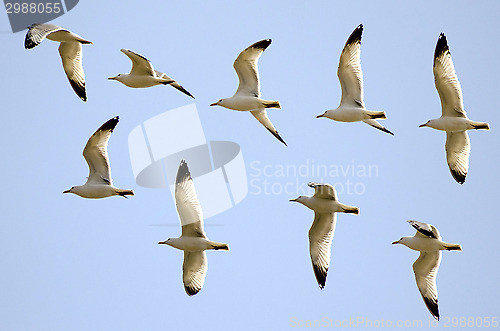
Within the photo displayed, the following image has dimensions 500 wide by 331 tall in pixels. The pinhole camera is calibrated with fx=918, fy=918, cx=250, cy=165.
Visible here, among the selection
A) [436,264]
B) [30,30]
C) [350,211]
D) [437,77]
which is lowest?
[436,264]

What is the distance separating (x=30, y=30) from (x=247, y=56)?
190 inches

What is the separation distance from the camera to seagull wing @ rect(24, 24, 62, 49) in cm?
1822

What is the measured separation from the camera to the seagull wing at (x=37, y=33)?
18.2 m

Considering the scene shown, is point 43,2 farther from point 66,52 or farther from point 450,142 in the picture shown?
point 450,142

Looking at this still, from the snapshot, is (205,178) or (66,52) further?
(205,178)

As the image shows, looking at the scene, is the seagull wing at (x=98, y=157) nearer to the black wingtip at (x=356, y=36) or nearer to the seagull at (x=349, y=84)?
the seagull at (x=349, y=84)

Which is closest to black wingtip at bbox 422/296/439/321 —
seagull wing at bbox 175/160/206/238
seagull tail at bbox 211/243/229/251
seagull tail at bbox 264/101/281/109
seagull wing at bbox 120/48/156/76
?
seagull tail at bbox 211/243/229/251

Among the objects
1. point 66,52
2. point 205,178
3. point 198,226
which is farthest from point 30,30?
point 205,178

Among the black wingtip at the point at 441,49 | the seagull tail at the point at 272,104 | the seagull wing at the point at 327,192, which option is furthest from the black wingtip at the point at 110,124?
the black wingtip at the point at 441,49

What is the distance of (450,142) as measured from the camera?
21.8 m

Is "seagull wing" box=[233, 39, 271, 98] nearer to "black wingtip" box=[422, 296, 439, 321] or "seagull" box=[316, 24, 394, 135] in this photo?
"seagull" box=[316, 24, 394, 135]

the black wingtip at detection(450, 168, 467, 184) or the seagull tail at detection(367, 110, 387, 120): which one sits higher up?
the seagull tail at detection(367, 110, 387, 120)

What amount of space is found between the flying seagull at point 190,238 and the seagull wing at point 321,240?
2350 millimetres

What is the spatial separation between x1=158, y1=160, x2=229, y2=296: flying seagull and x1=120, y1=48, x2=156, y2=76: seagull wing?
2155 mm
